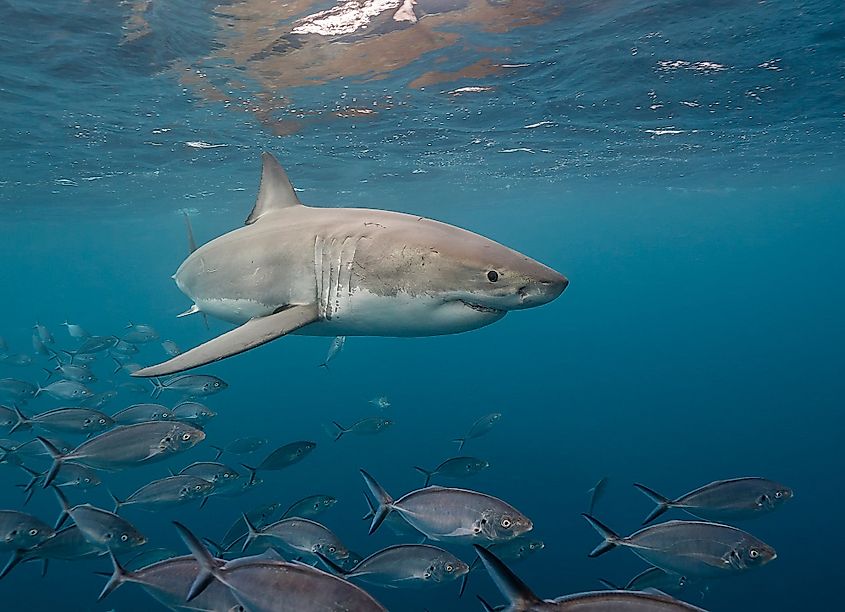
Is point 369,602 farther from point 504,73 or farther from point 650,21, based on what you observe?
point 504,73

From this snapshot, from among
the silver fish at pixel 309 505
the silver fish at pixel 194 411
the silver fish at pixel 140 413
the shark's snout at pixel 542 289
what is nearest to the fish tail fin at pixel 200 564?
the shark's snout at pixel 542 289

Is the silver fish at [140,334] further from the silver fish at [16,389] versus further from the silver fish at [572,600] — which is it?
the silver fish at [572,600]

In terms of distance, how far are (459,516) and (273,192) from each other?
400cm

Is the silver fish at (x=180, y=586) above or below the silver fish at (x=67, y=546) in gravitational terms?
above

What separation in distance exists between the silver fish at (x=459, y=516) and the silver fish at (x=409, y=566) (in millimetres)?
164

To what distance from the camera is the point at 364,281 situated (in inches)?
161

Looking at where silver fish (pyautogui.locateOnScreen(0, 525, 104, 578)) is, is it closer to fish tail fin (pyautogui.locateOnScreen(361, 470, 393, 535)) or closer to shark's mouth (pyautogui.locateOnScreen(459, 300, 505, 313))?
fish tail fin (pyautogui.locateOnScreen(361, 470, 393, 535))

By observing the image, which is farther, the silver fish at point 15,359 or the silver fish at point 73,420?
the silver fish at point 15,359

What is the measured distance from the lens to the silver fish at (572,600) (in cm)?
189

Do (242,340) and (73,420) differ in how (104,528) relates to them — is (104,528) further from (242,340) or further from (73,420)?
(73,420)

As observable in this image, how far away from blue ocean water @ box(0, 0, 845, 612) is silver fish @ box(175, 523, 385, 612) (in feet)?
24.3

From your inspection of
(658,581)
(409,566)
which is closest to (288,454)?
(409,566)

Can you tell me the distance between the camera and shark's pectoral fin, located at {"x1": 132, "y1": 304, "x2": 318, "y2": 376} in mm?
3625

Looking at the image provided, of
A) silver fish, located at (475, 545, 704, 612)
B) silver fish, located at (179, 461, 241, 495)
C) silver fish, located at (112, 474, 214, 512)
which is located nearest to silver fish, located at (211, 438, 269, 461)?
silver fish, located at (179, 461, 241, 495)
